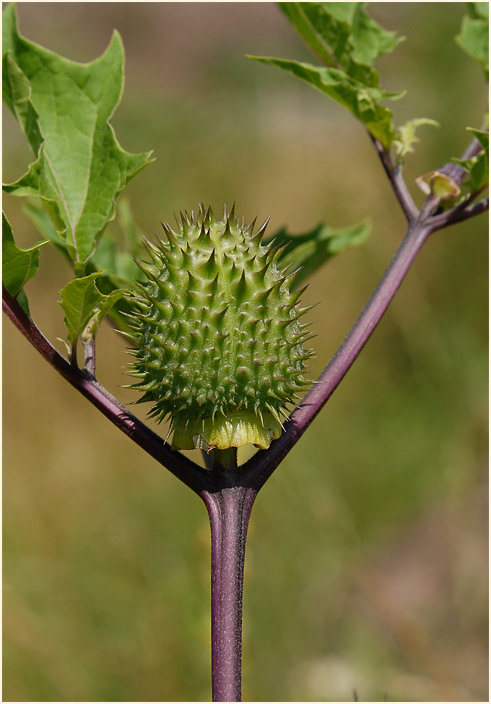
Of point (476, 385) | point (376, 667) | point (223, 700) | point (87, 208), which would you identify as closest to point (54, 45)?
point (476, 385)

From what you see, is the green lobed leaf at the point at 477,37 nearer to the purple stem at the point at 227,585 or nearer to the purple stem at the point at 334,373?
the purple stem at the point at 334,373

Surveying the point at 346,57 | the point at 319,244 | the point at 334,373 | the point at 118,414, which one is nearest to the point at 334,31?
the point at 346,57

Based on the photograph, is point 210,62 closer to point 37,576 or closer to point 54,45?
point 54,45

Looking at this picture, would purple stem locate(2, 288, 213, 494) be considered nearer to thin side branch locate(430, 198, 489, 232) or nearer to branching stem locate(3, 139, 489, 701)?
branching stem locate(3, 139, 489, 701)

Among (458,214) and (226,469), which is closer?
(226,469)

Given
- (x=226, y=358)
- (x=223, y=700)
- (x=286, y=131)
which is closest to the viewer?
(x=223, y=700)

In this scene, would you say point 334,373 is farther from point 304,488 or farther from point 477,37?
point 304,488

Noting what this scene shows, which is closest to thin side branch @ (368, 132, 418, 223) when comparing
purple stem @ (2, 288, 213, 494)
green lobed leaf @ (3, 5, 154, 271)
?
green lobed leaf @ (3, 5, 154, 271)
